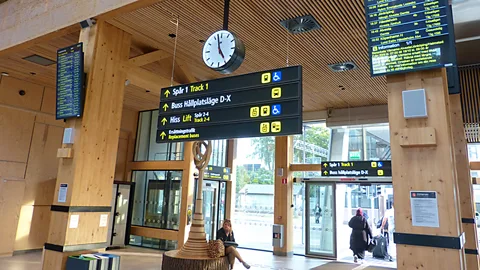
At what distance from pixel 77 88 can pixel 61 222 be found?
5.65 ft

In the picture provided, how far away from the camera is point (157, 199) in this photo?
10039mm

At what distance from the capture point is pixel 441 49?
2.64 metres

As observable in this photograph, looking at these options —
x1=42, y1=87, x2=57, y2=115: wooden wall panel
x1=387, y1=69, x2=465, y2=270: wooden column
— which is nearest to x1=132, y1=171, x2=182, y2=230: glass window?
x1=42, y1=87, x2=57, y2=115: wooden wall panel

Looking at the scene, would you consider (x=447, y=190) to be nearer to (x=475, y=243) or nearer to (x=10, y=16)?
(x=475, y=243)

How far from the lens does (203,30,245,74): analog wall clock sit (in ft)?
12.3

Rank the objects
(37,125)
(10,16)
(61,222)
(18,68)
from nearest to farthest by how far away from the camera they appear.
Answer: (61,222), (10,16), (18,68), (37,125)

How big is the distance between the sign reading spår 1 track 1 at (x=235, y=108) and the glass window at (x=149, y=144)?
21.2ft

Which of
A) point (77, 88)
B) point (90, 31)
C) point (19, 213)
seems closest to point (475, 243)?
point (77, 88)

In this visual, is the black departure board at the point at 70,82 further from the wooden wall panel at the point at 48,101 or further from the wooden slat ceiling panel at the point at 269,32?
the wooden wall panel at the point at 48,101

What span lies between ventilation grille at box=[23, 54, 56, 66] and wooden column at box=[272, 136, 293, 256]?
6.20 meters

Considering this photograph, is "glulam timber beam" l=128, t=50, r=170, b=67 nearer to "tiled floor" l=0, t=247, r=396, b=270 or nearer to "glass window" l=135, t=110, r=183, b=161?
"tiled floor" l=0, t=247, r=396, b=270

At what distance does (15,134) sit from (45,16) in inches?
165

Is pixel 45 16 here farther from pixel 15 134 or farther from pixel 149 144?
pixel 149 144

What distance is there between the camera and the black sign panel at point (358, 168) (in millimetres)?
7504
